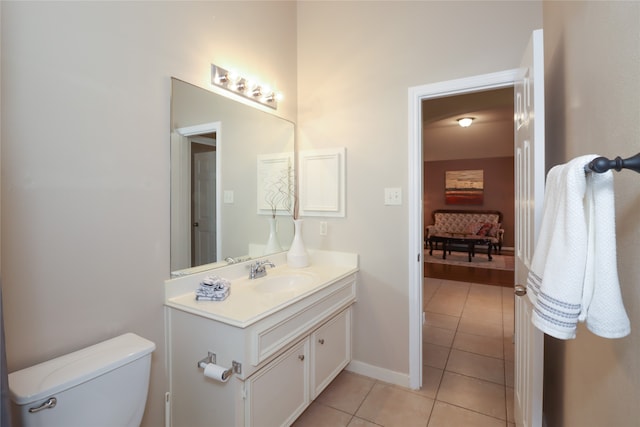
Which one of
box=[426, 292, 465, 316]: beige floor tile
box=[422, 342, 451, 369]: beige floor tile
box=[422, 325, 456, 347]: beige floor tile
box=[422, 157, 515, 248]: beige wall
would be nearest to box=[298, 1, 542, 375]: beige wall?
box=[422, 342, 451, 369]: beige floor tile

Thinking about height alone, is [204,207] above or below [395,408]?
above

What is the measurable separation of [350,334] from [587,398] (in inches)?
55.0

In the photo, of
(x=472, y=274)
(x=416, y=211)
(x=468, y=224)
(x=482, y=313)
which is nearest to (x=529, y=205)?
(x=416, y=211)

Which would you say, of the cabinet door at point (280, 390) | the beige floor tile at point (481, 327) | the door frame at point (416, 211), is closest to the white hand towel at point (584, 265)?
the cabinet door at point (280, 390)

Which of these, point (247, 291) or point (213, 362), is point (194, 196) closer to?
point (247, 291)

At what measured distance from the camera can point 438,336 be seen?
9.21ft

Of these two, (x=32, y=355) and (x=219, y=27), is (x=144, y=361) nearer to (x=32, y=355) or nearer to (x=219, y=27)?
(x=32, y=355)

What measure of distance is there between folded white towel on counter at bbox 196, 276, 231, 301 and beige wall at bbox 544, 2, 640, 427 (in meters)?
1.44

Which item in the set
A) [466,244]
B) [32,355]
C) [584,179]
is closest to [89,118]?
[32,355]

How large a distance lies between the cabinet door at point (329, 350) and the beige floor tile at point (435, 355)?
2.40 feet

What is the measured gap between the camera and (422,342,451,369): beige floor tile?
2.35 metres

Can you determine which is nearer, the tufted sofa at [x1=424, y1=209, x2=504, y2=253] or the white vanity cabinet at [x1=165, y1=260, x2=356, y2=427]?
the white vanity cabinet at [x1=165, y1=260, x2=356, y2=427]

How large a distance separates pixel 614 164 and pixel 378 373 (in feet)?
6.65

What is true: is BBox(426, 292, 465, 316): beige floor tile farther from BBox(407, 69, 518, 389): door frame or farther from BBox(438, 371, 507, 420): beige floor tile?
BBox(407, 69, 518, 389): door frame
